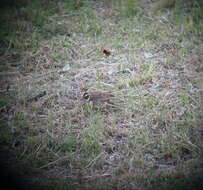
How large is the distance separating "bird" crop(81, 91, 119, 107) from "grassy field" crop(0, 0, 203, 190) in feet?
0.12

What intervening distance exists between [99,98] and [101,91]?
0.18 meters

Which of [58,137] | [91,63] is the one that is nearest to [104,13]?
[91,63]

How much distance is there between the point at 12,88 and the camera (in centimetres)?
351

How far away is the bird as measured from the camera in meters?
3.16

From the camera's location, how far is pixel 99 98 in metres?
3.21

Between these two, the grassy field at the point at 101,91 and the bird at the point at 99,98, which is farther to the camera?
the bird at the point at 99,98

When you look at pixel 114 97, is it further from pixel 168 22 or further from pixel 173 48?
pixel 168 22

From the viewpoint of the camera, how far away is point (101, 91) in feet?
11.1

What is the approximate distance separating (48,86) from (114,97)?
2.29 feet

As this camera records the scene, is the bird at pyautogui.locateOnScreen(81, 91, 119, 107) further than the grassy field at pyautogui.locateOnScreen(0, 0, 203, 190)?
Yes

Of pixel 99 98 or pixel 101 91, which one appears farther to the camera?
pixel 101 91

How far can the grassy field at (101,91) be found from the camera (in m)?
2.51

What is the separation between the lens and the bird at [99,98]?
3.16m

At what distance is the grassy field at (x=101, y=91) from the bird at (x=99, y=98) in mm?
37
